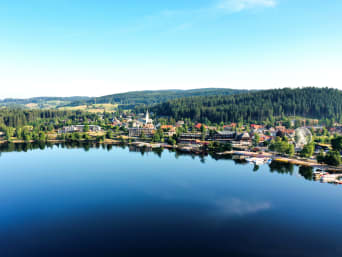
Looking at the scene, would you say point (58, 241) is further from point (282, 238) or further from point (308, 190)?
point (308, 190)

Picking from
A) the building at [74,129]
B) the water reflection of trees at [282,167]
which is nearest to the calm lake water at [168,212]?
the water reflection of trees at [282,167]

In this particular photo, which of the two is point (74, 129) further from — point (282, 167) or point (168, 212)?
point (168, 212)

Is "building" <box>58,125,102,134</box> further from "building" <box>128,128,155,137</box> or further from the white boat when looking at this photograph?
the white boat

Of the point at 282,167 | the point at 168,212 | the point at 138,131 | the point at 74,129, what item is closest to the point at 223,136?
the point at 282,167

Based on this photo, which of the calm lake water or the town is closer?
the calm lake water

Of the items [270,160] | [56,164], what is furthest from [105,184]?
[270,160]

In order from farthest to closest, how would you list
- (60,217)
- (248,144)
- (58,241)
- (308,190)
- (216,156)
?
(248,144) < (216,156) < (308,190) < (60,217) < (58,241)

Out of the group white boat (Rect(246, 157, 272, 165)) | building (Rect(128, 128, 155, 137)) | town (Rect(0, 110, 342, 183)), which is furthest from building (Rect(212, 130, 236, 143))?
building (Rect(128, 128, 155, 137))
